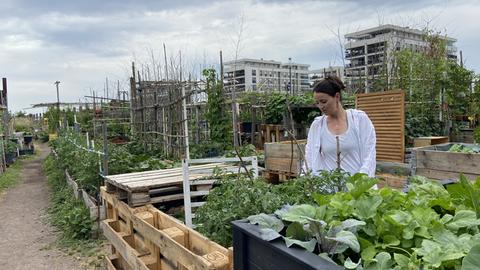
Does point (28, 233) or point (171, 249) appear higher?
point (171, 249)

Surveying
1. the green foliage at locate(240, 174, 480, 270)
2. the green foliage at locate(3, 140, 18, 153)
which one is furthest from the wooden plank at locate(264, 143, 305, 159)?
the green foliage at locate(3, 140, 18, 153)

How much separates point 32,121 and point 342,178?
40.7 metres

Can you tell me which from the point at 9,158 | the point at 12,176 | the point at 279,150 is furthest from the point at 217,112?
the point at 9,158

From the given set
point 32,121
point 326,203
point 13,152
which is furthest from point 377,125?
point 32,121

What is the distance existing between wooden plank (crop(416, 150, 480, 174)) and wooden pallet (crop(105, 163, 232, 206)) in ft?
8.11

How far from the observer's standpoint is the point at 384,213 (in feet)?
3.89

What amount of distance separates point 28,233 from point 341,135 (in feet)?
19.0

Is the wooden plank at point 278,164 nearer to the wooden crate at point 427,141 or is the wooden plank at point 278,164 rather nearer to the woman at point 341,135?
Answer: the wooden crate at point 427,141

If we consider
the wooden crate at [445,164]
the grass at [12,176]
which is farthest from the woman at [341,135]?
the grass at [12,176]

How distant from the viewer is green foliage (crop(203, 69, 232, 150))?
30.6ft

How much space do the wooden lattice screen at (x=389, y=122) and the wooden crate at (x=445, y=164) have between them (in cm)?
120

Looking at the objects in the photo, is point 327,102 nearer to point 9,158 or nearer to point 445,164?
point 445,164

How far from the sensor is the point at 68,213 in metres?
6.61

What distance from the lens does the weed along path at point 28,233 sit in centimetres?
503
